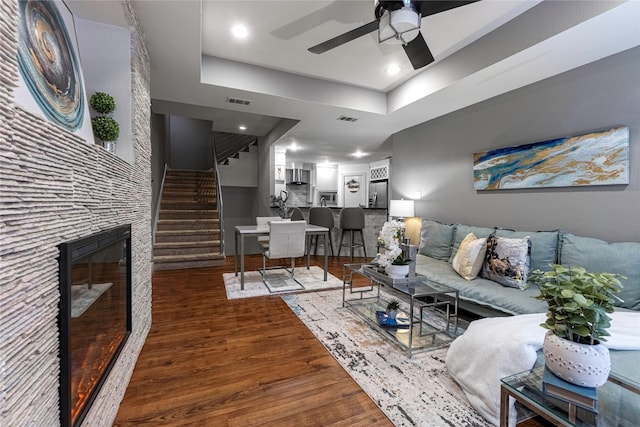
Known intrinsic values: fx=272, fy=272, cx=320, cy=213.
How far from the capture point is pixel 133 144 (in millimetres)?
1852

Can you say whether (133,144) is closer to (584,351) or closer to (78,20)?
(78,20)

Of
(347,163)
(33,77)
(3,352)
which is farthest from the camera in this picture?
(347,163)

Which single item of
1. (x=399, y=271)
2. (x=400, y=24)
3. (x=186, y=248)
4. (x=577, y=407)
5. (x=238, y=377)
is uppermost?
(x=400, y=24)

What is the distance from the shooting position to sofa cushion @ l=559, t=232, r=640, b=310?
6.40ft

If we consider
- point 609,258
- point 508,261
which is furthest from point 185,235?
point 609,258

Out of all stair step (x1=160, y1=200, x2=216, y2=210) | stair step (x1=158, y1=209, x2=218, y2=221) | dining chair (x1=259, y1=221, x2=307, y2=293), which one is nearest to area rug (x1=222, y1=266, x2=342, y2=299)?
dining chair (x1=259, y1=221, x2=307, y2=293)

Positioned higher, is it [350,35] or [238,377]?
[350,35]

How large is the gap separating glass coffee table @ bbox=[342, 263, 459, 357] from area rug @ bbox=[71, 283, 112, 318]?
6.30 feet

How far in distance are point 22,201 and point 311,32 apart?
2.59 metres

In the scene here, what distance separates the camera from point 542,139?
111 inches

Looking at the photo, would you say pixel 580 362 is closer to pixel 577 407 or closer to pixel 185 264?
pixel 577 407

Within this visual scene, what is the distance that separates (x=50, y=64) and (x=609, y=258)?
11.6ft

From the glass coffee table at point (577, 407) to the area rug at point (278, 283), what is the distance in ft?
8.97

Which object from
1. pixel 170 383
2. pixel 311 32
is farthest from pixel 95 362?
pixel 311 32
